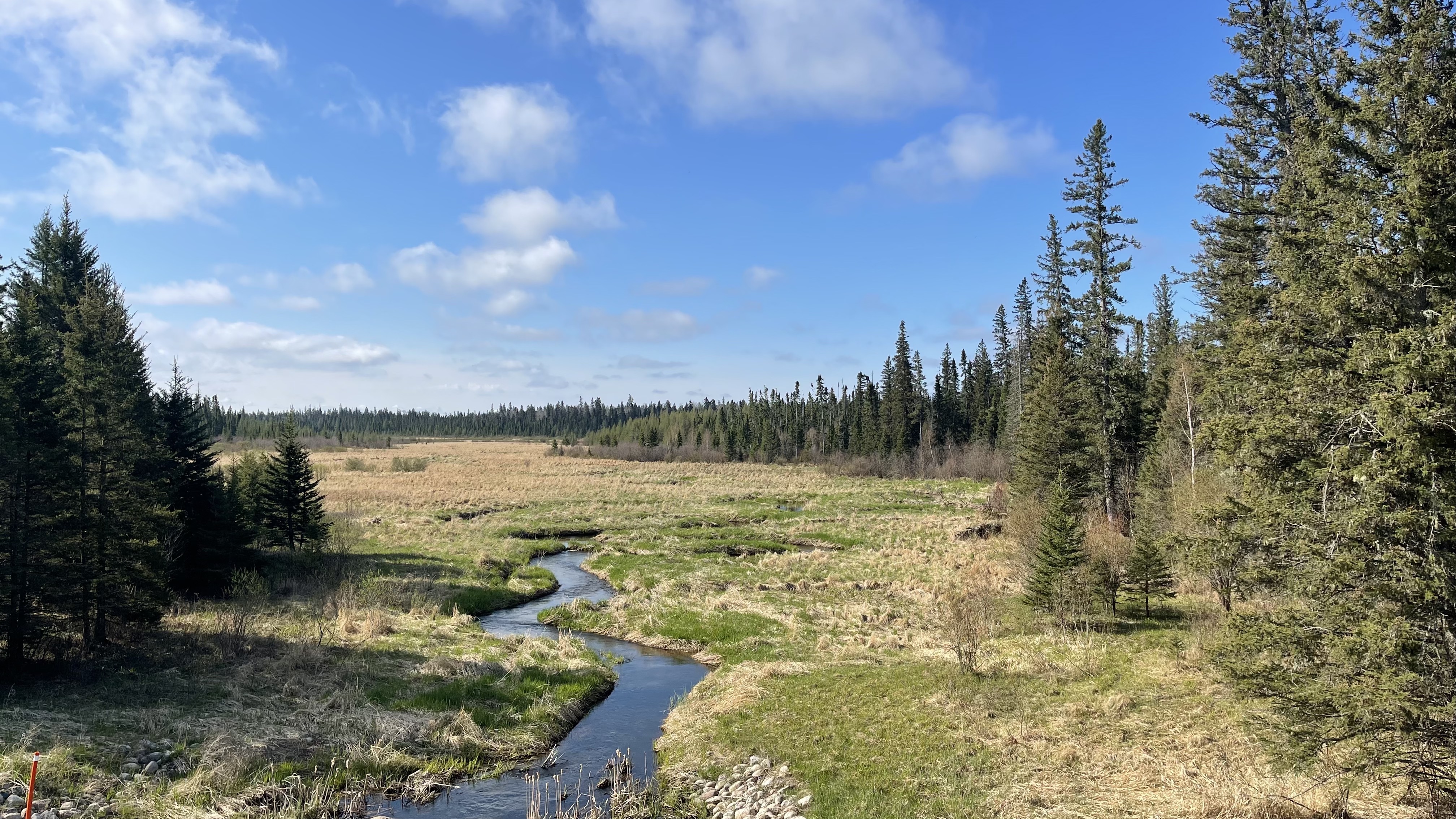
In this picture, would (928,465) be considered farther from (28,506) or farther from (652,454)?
(28,506)

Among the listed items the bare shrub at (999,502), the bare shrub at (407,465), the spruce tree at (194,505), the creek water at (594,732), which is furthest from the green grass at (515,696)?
the bare shrub at (407,465)

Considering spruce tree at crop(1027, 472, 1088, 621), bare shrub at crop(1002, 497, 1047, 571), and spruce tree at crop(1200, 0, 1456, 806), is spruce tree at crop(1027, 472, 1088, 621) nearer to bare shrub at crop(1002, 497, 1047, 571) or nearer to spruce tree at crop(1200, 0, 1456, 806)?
bare shrub at crop(1002, 497, 1047, 571)

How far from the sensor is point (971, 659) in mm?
17938

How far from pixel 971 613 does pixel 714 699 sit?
7.22m

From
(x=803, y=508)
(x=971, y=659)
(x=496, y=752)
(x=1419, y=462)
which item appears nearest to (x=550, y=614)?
(x=496, y=752)

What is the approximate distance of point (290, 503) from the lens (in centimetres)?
3422

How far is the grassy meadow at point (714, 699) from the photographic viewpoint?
11.8 metres

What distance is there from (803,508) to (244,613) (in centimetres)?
4392

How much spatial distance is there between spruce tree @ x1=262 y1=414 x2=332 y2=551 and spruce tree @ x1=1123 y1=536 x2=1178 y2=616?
34.2 metres

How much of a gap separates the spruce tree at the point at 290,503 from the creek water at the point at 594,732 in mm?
12339

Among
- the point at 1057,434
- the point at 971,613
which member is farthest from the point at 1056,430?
the point at 971,613

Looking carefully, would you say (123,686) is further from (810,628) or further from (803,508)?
(803,508)

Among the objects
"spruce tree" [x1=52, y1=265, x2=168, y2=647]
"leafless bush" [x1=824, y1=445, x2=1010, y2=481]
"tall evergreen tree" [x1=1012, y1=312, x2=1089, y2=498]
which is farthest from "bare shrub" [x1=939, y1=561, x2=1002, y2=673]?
"leafless bush" [x1=824, y1=445, x2=1010, y2=481]

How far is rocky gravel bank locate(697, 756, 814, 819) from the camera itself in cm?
1210
